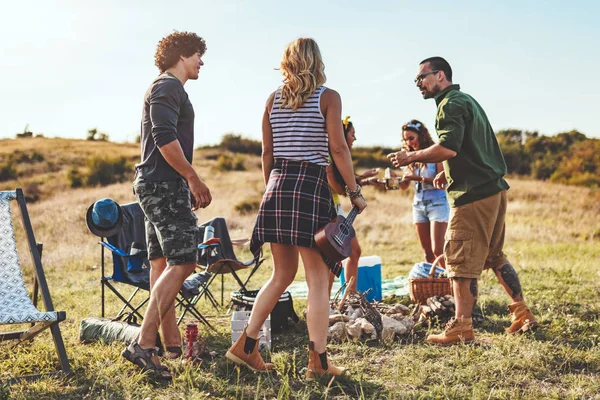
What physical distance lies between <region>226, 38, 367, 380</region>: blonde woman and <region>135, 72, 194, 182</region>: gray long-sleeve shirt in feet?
1.63

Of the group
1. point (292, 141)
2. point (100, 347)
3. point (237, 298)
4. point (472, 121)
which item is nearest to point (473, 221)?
point (472, 121)

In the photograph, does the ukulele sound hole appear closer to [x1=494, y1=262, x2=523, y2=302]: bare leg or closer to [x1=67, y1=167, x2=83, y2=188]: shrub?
[x1=494, y1=262, x2=523, y2=302]: bare leg

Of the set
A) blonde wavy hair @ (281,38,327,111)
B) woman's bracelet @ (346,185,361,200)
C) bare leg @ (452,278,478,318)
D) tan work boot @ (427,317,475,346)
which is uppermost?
blonde wavy hair @ (281,38,327,111)

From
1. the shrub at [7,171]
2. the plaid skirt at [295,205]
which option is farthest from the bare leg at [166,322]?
the shrub at [7,171]

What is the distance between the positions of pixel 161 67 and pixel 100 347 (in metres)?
1.74

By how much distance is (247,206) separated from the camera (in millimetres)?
19531

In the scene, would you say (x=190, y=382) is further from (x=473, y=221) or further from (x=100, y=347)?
(x=473, y=221)

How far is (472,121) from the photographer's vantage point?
12.5 feet

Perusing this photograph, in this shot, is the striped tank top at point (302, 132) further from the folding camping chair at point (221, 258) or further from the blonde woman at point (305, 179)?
the folding camping chair at point (221, 258)

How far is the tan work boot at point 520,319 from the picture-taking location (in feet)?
13.6

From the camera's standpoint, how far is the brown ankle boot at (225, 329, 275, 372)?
3.20m

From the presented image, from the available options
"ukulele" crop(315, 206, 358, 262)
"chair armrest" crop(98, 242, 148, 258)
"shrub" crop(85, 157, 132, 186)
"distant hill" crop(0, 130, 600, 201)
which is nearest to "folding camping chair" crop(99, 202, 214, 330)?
"chair armrest" crop(98, 242, 148, 258)

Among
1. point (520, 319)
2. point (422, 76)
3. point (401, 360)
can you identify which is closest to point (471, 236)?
point (520, 319)

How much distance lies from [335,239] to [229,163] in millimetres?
27938
